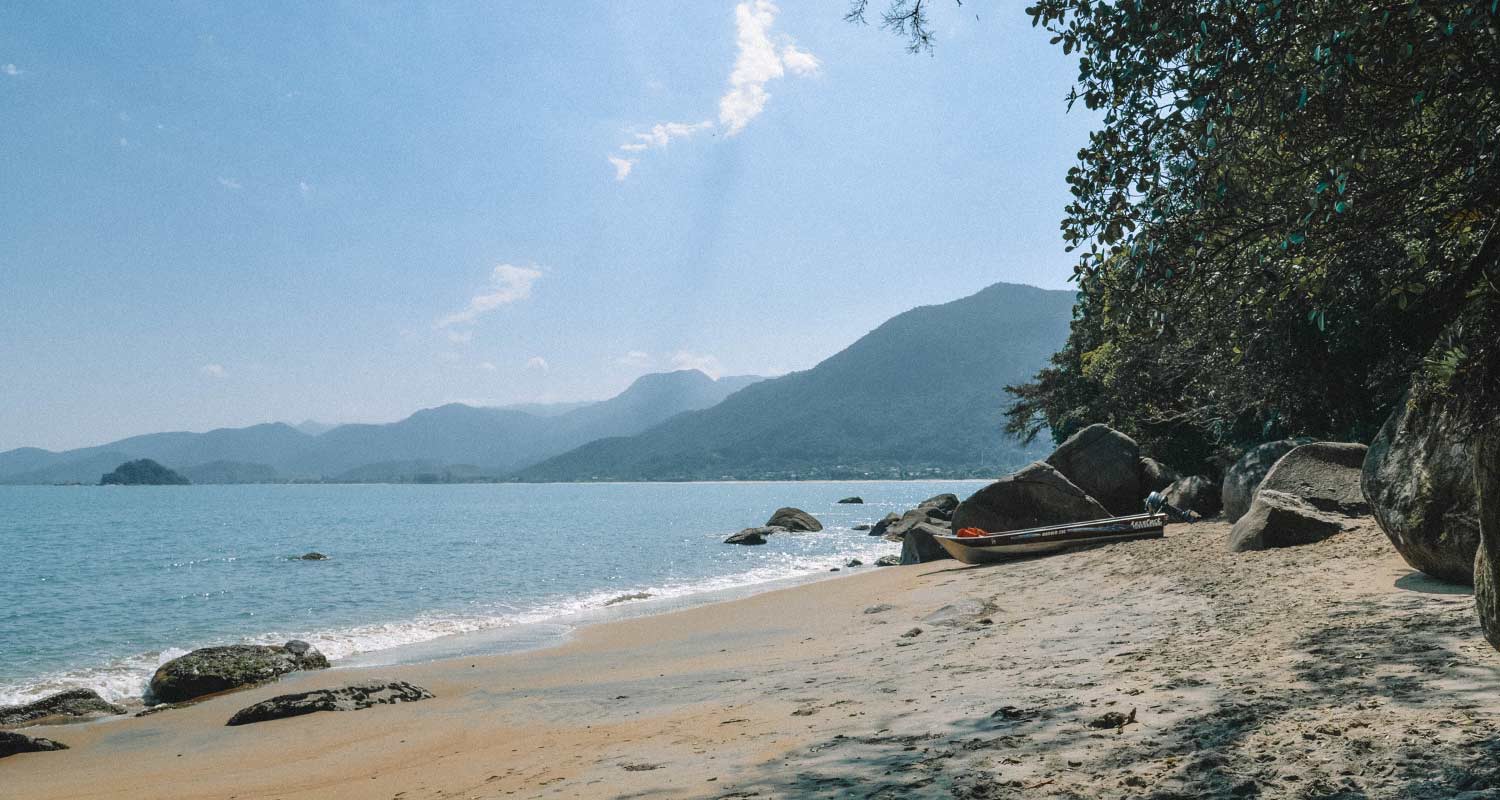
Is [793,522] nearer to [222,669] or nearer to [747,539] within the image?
[747,539]

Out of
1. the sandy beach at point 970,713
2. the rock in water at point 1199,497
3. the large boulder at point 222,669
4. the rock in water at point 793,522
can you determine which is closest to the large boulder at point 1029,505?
the rock in water at point 1199,497

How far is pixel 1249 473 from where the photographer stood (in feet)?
64.0

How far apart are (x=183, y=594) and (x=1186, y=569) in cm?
3184

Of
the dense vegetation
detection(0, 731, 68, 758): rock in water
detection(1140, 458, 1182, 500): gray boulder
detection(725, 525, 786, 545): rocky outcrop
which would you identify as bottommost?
detection(725, 525, 786, 545): rocky outcrop

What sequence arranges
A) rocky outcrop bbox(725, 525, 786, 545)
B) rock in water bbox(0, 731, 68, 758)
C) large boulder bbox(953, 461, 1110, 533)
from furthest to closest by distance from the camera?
rocky outcrop bbox(725, 525, 786, 545)
large boulder bbox(953, 461, 1110, 533)
rock in water bbox(0, 731, 68, 758)

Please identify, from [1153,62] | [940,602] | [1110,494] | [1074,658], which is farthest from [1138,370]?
[1153,62]

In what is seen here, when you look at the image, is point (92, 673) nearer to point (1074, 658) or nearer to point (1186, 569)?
point (1074, 658)

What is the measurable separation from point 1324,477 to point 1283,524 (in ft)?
8.00

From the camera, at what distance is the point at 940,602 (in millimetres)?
16281

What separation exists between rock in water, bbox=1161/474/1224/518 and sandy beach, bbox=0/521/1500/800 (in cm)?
1271

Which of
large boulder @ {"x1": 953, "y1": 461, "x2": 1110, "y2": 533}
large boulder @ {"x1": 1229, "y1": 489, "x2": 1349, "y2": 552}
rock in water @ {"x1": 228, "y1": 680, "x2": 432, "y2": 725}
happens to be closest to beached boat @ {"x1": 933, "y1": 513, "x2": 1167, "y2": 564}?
large boulder @ {"x1": 953, "y1": 461, "x2": 1110, "y2": 533}

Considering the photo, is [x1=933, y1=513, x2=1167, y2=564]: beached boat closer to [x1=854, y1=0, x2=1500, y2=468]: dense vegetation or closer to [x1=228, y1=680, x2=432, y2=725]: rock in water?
[x1=854, y1=0, x2=1500, y2=468]: dense vegetation

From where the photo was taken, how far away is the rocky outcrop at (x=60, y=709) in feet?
41.9

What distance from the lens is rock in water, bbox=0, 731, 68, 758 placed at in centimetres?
1079
